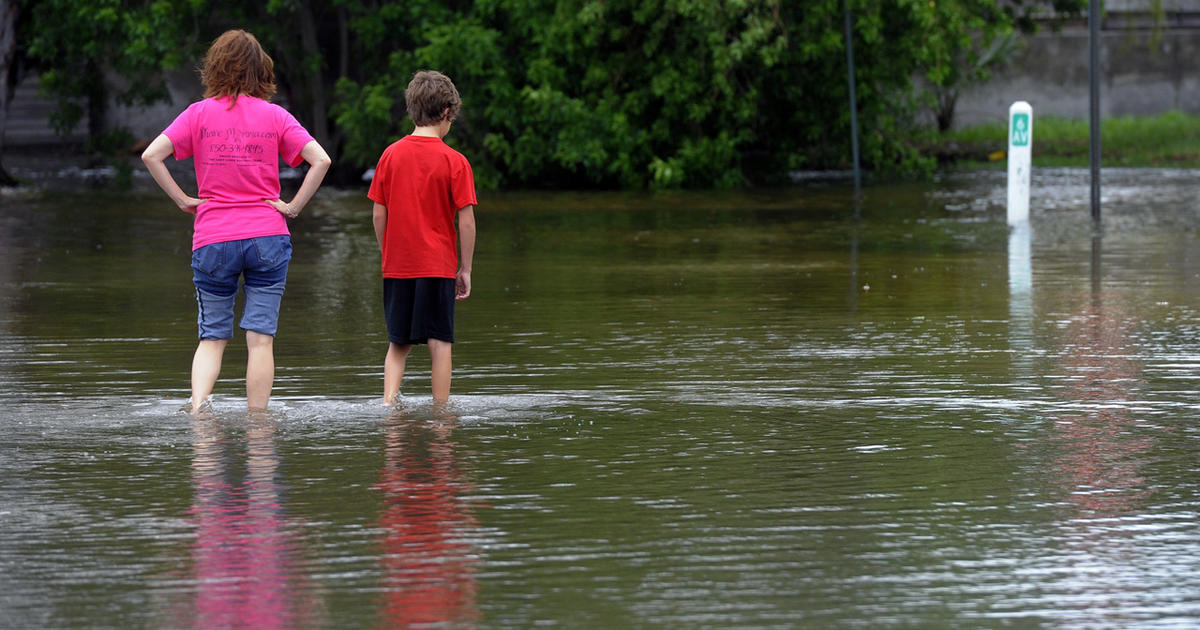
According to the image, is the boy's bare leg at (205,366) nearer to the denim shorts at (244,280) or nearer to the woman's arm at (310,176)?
the denim shorts at (244,280)

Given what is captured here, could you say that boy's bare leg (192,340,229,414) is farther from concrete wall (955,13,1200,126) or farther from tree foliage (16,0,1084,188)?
concrete wall (955,13,1200,126)

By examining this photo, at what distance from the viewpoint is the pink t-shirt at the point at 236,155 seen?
279 inches

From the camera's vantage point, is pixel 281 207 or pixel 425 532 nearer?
pixel 425 532

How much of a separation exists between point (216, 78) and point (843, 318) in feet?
15.9

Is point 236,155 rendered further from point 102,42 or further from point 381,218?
point 102,42

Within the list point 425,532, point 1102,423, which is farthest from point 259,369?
point 1102,423

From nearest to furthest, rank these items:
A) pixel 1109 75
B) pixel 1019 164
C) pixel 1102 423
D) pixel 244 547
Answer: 1. pixel 244 547
2. pixel 1102 423
3. pixel 1019 164
4. pixel 1109 75

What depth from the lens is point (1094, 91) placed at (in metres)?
17.1

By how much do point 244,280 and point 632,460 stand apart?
1754 millimetres

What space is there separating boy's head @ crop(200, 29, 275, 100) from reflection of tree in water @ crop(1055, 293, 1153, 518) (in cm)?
335

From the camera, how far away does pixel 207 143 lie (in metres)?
7.09

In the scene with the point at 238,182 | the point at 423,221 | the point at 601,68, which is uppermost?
the point at 601,68

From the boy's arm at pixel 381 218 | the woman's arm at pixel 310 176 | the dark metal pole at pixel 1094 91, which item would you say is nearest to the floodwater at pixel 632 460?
the boy's arm at pixel 381 218

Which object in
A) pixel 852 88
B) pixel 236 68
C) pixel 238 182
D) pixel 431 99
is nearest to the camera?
pixel 236 68
